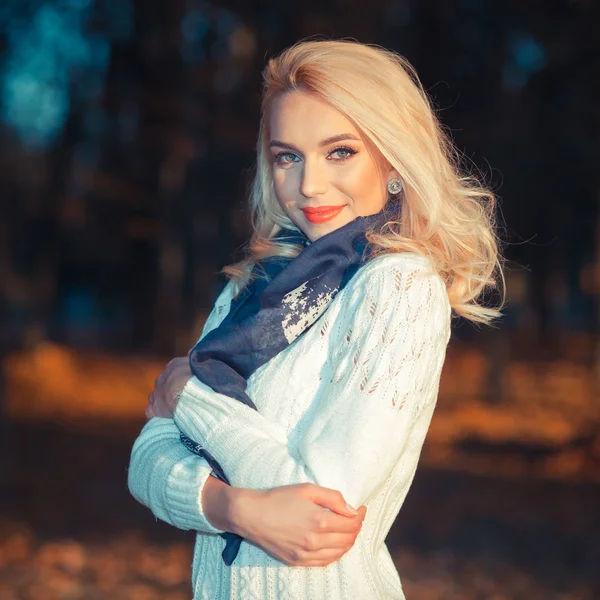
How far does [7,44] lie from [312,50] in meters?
8.82

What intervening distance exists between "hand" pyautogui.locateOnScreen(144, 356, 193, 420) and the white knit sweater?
0.07m

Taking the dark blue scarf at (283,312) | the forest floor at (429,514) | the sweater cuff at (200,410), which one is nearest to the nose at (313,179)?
the dark blue scarf at (283,312)

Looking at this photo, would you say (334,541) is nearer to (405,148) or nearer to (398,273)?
(398,273)

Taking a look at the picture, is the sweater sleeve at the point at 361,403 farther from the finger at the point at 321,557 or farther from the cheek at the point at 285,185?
the cheek at the point at 285,185

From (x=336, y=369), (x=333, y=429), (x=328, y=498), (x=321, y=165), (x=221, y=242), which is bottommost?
(x=221, y=242)

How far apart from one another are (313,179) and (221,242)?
1732 centimetres

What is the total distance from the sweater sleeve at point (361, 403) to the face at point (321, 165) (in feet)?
0.76

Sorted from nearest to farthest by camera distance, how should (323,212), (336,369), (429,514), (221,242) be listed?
(336,369) < (323,212) < (429,514) < (221,242)

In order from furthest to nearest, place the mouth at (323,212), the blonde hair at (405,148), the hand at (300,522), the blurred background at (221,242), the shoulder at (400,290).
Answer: the blurred background at (221,242) → the mouth at (323,212) → the blonde hair at (405,148) → the shoulder at (400,290) → the hand at (300,522)

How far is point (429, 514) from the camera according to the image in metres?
7.78

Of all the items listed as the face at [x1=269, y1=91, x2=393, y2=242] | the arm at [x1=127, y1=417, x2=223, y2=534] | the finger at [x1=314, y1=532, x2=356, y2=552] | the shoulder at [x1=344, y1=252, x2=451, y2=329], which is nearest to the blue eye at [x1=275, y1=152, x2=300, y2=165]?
the face at [x1=269, y1=91, x2=393, y2=242]

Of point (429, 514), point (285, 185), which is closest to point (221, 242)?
point (429, 514)

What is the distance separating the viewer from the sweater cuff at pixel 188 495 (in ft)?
6.63

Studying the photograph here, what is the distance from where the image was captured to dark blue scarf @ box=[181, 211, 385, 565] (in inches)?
86.3
